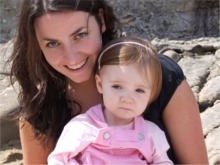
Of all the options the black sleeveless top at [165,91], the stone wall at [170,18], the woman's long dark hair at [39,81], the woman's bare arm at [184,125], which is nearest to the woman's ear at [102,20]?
the woman's long dark hair at [39,81]

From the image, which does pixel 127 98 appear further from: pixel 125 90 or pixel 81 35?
pixel 81 35

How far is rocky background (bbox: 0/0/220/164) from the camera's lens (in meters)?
3.26

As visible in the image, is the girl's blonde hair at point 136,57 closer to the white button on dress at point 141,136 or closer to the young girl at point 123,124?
the young girl at point 123,124

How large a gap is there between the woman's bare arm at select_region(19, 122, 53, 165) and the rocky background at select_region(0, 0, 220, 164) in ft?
3.36

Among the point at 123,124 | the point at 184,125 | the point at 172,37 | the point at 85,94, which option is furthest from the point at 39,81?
the point at 172,37

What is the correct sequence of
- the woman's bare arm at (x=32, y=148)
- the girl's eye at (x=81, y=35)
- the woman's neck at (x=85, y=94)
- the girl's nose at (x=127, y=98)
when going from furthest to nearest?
the woman's bare arm at (x=32, y=148) → the woman's neck at (x=85, y=94) → the girl's eye at (x=81, y=35) → the girl's nose at (x=127, y=98)

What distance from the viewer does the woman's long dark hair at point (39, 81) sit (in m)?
1.93

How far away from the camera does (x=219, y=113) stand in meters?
2.87

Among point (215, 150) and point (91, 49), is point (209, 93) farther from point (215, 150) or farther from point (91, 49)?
point (91, 49)

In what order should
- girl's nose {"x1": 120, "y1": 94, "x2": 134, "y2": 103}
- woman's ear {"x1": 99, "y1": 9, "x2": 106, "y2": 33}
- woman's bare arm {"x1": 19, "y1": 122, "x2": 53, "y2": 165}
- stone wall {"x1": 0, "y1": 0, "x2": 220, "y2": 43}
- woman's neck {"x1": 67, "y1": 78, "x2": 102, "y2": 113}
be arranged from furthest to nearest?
stone wall {"x1": 0, "y1": 0, "x2": 220, "y2": 43} < woman's bare arm {"x1": 19, "y1": 122, "x2": 53, "y2": 165} < woman's neck {"x1": 67, "y1": 78, "x2": 102, "y2": 113} < woman's ear {"x1": 99, "y1": 9, "x2": 106, "y2": 33} < girl's nose {"x1": 120, "y1": 94, "x2": 134, "y2": 103}

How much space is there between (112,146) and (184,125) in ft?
1.05

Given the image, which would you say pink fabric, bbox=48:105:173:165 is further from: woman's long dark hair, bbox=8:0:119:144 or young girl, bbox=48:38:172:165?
woman's long dark hair, bbox=8:0:119:144

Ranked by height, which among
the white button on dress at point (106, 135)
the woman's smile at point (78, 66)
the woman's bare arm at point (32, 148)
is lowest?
the woman's bare arm at point (32, 148)

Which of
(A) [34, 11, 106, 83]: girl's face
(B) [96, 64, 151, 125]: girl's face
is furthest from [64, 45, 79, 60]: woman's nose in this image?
(B) [96, 64, 151, 125]: girl's face
